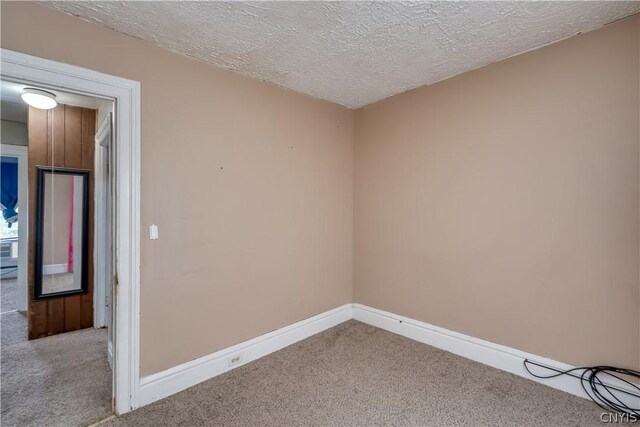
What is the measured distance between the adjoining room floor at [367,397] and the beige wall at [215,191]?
1.04 feet

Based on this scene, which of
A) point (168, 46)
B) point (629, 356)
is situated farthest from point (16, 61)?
point (629, 356)

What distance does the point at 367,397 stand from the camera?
6.58 ft

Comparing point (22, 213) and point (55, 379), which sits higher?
point (22, 213)

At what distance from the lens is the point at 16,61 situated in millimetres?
1522

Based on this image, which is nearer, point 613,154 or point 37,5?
Result: point 37,5

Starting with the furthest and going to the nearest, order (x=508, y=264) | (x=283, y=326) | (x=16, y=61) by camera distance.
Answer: (x=283, y=326) < (x=508, y=264) < (x=16, y=61)

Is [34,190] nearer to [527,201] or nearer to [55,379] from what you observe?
[55,379]

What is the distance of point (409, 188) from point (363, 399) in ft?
6.27

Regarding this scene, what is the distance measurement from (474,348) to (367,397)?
3.65 feet

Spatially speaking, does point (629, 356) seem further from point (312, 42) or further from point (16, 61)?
point (16, 61)

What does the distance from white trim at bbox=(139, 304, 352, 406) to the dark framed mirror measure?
2.02 m

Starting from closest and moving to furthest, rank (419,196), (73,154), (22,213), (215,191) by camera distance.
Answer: (215,191)
(419,196)
(73,154)
(22,213)

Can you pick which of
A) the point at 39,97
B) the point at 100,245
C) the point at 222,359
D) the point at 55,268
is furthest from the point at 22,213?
the point at 222,359

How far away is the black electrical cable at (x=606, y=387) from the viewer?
5.91 feet
